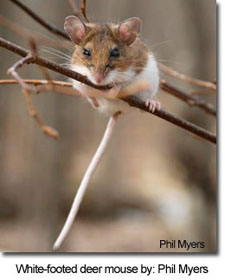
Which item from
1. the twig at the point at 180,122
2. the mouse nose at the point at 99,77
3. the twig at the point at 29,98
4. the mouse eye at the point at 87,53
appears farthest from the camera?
the mouse eye at the point at 87,53

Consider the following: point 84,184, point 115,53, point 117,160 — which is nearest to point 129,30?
point 115,53

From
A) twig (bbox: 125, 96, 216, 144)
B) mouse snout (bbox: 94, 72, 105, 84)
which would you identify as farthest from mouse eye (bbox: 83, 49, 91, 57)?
twig (bbox: 125, 96, 216, 144)

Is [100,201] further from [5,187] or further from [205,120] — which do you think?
[205,120]

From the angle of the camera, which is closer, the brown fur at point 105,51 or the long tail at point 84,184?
the long tail at point 84,184

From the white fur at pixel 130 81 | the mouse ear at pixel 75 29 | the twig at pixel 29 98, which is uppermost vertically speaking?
the mouse ear at pixel 75 29

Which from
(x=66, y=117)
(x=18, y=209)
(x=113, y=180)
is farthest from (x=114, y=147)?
(x=18, y=209)

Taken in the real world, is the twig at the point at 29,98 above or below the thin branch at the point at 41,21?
below

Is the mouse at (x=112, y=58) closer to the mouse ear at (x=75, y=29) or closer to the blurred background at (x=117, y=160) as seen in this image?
the mouse ear at (x=75, y=29)

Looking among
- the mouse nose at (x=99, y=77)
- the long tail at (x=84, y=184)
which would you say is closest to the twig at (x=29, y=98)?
the long tail at (x=84, y=184)
